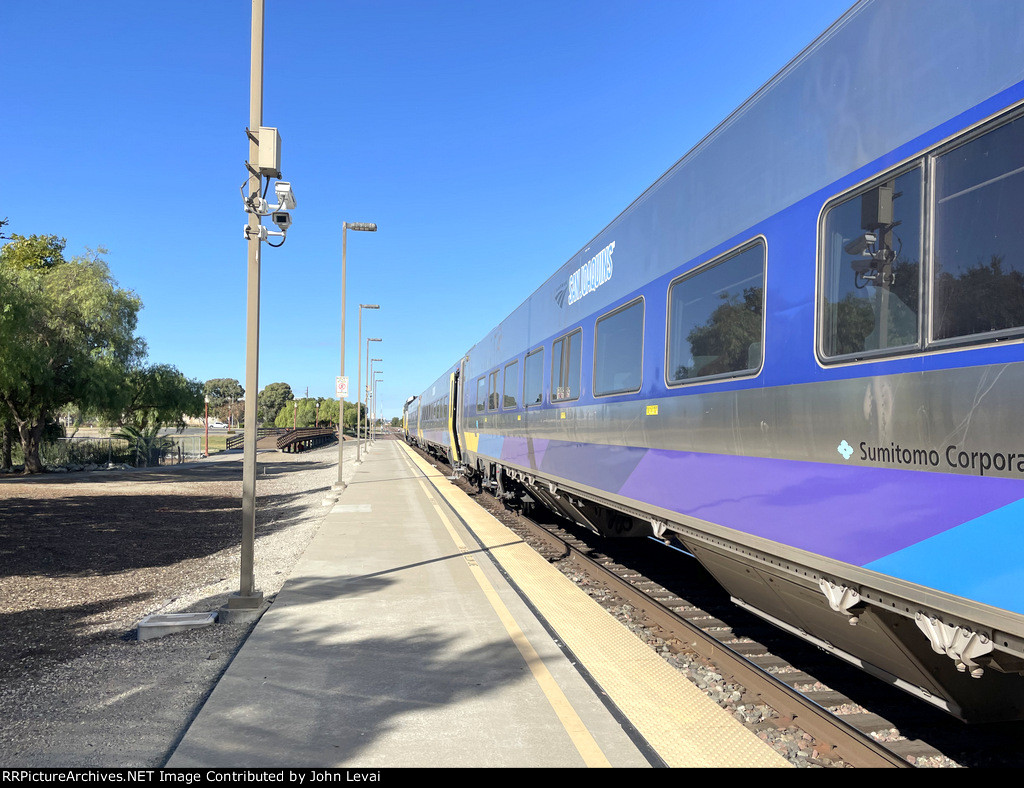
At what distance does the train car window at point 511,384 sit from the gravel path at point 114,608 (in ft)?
13.2

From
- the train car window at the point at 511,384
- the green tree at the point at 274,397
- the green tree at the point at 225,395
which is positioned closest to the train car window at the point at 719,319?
the train car window at the point at 511,384

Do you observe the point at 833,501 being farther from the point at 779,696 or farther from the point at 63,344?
the point at 63,344

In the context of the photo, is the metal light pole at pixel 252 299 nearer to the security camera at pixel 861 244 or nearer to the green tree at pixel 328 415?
the security camera at pixel 861 244

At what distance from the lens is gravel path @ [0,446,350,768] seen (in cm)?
385

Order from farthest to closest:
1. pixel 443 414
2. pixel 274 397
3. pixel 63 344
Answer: pixel 274 397 → pixel 443 414 → pixel 63 344

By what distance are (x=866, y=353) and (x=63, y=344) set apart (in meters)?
30.1

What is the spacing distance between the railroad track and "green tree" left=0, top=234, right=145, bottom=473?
22817 millimetres

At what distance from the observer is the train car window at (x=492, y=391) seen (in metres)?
14.6

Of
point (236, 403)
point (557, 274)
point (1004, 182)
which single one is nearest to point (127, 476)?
point (557, 274)

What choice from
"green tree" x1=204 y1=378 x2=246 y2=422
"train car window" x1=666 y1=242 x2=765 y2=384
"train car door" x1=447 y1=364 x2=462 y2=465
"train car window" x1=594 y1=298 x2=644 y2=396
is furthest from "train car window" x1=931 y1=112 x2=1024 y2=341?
"green tree" x1=204 y1=378 x2=246 y2=422

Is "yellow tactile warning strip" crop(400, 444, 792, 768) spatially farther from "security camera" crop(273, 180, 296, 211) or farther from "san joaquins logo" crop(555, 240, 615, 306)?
"security camera" crop(273, 180, 296, 211)

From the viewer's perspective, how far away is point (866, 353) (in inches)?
126

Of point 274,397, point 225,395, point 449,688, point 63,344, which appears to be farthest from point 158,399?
point 225,395

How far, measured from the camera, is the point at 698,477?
4.66 metres
